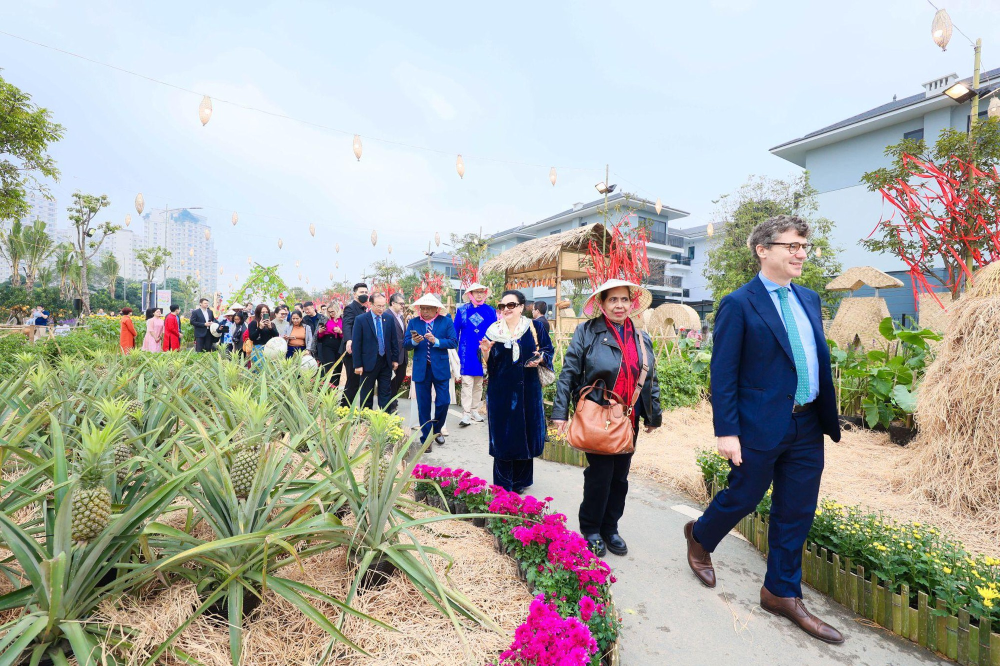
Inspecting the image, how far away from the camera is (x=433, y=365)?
549 cm

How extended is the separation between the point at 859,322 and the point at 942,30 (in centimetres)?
434

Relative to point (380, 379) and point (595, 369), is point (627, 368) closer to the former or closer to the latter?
point (595, 369)

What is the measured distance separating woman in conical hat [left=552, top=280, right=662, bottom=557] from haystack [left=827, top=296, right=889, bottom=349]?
6130 millimetres

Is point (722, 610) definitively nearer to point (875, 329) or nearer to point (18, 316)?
point (875, 329)

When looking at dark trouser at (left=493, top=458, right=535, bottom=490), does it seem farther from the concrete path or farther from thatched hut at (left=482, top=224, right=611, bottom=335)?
thatched hut at (left=482, top=224, right=611, bottom=335)

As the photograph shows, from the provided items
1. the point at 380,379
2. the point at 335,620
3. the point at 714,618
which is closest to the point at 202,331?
the point at 380,379

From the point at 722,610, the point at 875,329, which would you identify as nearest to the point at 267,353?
the point at 722,610

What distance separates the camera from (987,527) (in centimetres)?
322

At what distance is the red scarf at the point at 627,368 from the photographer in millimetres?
2934

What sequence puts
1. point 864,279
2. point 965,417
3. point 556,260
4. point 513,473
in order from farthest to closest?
point 556,260
point 864,279
point 513,473
point 965,417

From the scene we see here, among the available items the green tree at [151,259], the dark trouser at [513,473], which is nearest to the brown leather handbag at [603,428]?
the dark trouser at [513,473]

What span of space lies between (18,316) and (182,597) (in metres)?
26.6

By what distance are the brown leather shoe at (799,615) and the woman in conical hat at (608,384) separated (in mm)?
842

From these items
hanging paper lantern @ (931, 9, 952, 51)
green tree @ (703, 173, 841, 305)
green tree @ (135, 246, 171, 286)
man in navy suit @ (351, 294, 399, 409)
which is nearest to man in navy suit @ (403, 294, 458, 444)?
man in navy suit @ (351, 294, 399, 409)
